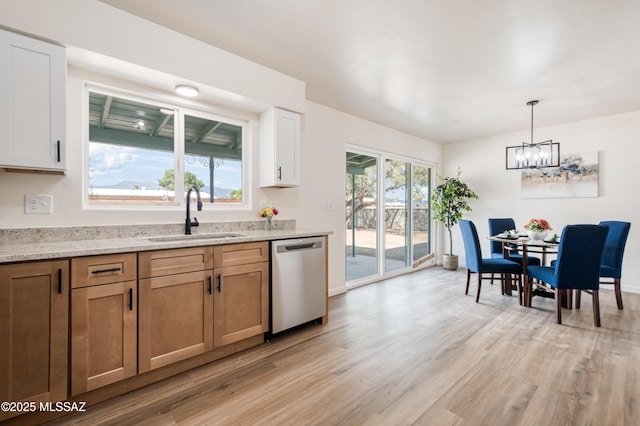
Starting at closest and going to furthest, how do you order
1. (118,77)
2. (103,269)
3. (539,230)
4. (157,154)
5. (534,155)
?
(103,269) < (118,77) < (157,154) < (534,155) < (539,230)

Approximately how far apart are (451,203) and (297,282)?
3.90 m

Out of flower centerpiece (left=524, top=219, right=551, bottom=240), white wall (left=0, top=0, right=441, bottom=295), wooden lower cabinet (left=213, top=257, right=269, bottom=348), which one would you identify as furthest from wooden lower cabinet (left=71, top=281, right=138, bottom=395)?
flower centerpiece (left=524, top=219, right=551, bottom=240)

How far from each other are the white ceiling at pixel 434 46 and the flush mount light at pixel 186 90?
41 cm

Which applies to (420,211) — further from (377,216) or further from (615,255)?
(615,255)

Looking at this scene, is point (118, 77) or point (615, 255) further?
point (615, 255)

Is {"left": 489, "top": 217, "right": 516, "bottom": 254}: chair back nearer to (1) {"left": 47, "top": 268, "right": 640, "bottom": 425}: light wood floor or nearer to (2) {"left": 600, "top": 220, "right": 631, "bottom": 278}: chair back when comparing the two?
(2) {"left": 600, "top": 220, "right": 631, "bottom": 278}: chair back

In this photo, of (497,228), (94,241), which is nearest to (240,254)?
(94,241)

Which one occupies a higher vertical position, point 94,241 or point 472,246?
point 94,241

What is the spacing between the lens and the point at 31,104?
5.71 ft

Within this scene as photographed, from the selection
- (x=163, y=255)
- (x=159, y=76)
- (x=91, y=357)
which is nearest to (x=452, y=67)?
(x=159, y=76)

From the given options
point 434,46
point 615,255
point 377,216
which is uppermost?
point 434,46

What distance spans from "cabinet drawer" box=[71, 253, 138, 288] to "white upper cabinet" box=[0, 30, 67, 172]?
2.18 feet

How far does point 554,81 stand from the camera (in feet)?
10.1

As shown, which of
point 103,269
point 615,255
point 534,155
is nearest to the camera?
point 103,269
